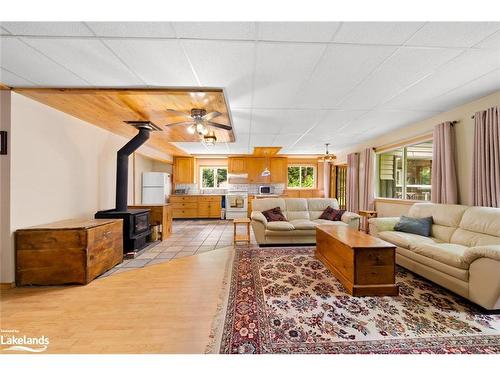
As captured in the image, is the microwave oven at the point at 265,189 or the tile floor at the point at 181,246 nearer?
the tile floor at the point at 181,246

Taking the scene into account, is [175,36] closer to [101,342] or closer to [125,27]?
[125,27]

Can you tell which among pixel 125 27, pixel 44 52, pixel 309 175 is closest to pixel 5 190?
pixel 44 52

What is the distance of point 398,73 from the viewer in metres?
2.21

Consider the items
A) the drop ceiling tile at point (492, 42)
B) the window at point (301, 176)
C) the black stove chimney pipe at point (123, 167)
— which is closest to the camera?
the drop ceiling tile at point (492, 42)

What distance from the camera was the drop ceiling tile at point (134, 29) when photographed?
149cm

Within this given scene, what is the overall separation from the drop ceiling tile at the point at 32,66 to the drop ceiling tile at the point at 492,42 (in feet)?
13.0

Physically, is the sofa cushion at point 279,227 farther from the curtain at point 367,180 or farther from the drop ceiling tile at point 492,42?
the drop ceiling tile at point 492,42

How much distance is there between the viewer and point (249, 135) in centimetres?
491

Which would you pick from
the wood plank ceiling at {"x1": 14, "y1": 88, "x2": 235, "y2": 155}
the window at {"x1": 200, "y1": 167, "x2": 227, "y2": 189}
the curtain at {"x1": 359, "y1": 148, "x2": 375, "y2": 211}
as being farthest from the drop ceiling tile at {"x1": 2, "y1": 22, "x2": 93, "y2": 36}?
the window at {"x1": 200, "y1": 167, "x2": 227, "y2": 189}

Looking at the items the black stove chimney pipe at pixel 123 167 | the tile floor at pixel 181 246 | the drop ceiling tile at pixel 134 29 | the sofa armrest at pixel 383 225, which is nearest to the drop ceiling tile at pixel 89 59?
the drop ceiling tile at pixel 134 29

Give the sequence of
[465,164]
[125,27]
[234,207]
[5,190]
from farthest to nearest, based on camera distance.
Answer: [234,207] → [465,164] → [5,190] → [125,27]

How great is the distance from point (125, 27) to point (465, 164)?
4.87m

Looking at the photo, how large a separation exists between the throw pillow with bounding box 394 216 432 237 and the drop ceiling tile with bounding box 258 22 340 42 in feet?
10.5

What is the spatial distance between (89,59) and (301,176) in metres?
7.86
